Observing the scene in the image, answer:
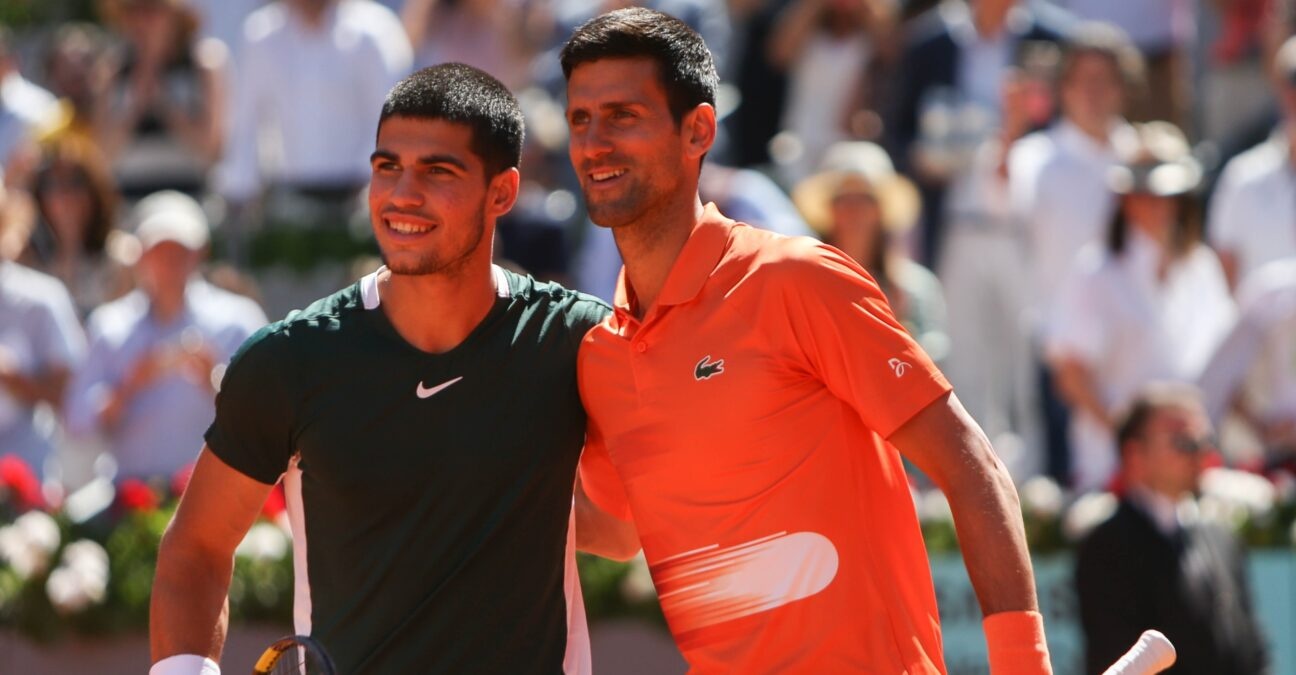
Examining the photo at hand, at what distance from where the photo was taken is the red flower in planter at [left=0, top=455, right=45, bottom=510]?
8.21m

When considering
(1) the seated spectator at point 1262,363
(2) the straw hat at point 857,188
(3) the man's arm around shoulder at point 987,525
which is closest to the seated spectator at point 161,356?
(2) the straw hat at point 857,188

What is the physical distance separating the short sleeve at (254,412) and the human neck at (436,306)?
0.27 meters

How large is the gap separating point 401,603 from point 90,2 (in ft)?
41.6

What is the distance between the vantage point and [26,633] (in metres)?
7.83

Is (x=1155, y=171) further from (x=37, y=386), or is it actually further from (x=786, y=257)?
(x=786, y=257)

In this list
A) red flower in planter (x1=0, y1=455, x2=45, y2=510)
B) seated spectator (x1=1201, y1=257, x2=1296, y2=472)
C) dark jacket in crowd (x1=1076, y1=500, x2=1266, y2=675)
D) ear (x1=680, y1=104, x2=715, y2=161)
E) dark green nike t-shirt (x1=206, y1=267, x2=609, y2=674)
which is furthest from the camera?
seated spectator (x1=1201, y1=257, x2=1296, y2=472)

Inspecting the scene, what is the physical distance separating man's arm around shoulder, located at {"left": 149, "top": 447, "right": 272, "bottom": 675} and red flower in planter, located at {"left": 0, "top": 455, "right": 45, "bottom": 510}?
4289 mm

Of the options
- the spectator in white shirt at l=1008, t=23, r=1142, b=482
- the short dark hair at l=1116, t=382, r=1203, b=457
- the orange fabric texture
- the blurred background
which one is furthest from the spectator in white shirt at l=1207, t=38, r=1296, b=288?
the orange fabric texture

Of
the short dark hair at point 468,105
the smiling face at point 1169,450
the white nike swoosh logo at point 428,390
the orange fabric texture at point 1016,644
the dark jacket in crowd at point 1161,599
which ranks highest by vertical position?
the short dark hair at point 468,105

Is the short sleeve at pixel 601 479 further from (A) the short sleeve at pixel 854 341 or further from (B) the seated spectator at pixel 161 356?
(B) the seated spectator at pixel 161 356

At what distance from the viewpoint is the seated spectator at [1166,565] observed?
291 inches

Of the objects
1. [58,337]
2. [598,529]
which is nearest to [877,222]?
[58,337]

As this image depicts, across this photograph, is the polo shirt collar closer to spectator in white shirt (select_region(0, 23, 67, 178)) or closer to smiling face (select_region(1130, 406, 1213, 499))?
smiling face (select_region(1130, 406, 1213, 499))

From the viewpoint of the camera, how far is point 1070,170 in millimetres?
9977
